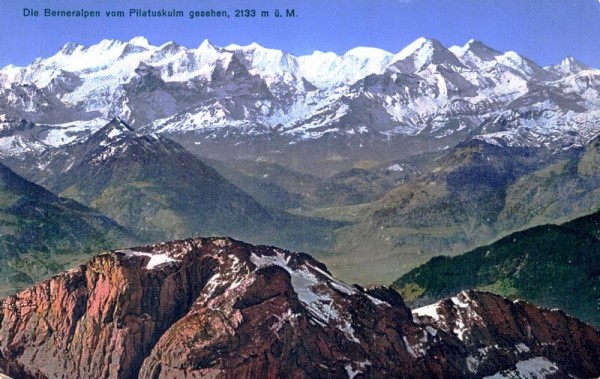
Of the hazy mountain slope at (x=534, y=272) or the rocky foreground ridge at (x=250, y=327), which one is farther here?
the hazy mountain slope at (x=534, y=272)

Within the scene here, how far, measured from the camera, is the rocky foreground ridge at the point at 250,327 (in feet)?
310

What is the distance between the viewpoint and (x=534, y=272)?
166500 millimetres

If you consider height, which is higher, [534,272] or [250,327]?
[534,272]

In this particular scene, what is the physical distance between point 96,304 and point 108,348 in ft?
16.8

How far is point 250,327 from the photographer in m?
96.2

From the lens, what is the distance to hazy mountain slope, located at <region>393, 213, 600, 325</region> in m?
156

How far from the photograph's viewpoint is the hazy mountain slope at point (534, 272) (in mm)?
156500

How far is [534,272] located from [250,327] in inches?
3183

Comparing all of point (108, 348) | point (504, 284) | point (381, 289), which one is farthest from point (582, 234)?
point (108, 348)

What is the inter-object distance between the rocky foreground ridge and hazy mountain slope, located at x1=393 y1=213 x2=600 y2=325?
4411 cm

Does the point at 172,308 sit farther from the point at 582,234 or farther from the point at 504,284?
the point at 582,234

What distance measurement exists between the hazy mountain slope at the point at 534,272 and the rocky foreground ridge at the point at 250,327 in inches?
1737

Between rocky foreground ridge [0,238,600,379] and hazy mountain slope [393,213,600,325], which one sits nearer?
rocky foreground ridge [0,238,600,379]

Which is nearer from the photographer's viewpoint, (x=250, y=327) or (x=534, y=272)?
(x=250, y=327)
